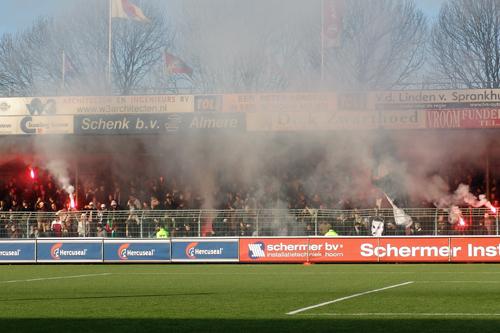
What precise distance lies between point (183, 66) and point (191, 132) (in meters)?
2.65

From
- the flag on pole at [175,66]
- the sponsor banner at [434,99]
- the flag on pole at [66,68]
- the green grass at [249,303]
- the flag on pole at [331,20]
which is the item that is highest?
the flag on pole at [331,20]

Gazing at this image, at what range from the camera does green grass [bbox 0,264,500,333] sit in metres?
9.05

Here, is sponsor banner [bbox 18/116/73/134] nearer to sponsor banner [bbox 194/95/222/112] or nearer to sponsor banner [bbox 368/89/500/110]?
sponsor banner [bbox 194/95/222/112]

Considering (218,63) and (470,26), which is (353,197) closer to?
(218,63)

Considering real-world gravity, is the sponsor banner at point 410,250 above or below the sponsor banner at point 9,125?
below

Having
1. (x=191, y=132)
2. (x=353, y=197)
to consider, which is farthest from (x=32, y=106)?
(x=353, y=197)

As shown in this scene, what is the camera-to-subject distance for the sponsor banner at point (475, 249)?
23656mm

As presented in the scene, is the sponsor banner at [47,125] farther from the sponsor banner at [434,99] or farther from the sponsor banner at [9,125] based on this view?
the sponsor banner at [434,99]

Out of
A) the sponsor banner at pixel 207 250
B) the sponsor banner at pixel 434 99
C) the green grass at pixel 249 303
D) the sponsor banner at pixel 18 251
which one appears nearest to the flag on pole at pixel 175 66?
the sponsor banner at pixel 434 99

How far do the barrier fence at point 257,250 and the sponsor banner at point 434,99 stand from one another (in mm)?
6354

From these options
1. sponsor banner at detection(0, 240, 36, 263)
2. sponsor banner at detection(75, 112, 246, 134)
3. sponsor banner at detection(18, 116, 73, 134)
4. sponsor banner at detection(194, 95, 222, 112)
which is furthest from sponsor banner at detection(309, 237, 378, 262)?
sponsor banner at detection(18, 116, 73, 134)

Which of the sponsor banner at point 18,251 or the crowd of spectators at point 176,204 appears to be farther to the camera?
the sponsor banner at point 18,251

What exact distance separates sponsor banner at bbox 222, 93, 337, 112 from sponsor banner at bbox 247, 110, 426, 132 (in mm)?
168

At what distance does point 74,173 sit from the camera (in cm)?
3366
